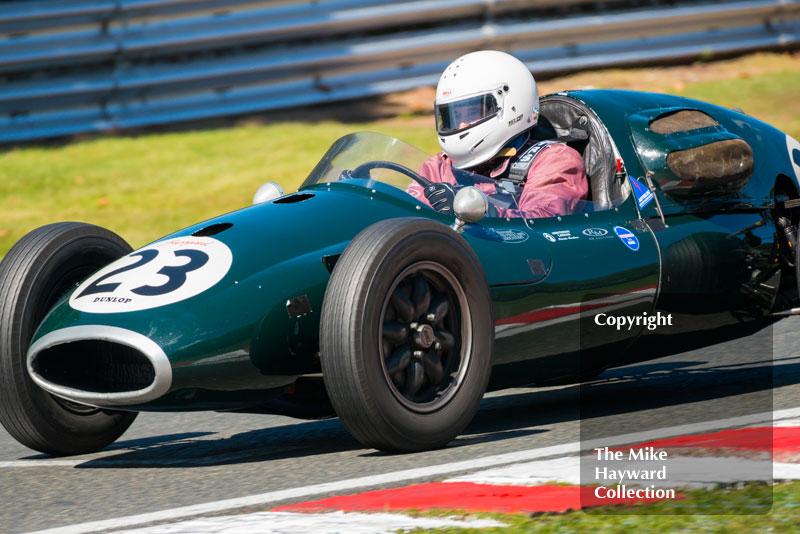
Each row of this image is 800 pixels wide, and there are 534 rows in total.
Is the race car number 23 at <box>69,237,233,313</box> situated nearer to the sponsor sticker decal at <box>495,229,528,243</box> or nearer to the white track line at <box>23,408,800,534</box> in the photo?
the white track line at <box>23,408,800,534</box>

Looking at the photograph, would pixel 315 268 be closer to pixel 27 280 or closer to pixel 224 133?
pixel 27 280

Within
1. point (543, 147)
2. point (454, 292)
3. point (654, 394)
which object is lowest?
point (654, 394)

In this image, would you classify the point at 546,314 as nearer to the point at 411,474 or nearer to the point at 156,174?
the point at 411,474

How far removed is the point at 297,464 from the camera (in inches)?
172

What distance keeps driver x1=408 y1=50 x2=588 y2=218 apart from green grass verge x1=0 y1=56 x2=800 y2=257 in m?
5.96

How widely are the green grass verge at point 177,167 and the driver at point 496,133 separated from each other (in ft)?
19.5

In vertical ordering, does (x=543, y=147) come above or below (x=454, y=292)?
above

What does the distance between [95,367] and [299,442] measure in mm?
930

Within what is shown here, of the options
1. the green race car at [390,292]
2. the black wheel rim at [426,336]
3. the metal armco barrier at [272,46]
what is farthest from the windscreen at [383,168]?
the metal armco barrier at [272,46]

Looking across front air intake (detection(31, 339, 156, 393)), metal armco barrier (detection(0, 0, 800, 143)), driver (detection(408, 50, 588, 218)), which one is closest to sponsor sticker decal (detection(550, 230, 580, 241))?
driver (detection(408, 50, 588, 218))

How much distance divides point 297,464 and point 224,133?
9.87 m

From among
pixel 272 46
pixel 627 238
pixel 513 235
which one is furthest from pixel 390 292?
pixel 272 46

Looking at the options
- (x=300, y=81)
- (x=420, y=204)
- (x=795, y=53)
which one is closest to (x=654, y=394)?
(x=420, y=204)

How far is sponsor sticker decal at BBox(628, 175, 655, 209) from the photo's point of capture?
17.5 ft
